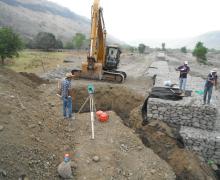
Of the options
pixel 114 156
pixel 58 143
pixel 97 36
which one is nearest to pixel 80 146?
pixel 58 143

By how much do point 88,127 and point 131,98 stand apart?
5.56m

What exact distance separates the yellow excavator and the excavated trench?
3.35m

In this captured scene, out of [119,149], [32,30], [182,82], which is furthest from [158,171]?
[32,30]

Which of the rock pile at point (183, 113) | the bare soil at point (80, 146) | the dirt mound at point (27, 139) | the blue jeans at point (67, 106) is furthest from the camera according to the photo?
the rock pile at point (183, 113)

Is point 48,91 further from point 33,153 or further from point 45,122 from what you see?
point 33,153

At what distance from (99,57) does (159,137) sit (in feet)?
33.9

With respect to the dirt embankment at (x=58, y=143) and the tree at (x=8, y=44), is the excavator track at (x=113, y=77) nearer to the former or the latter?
the dirt embankment at (x=58, y=143)

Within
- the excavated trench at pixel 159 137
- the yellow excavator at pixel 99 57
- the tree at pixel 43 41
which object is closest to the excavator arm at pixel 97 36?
the yellow excavator at pixel 99 57

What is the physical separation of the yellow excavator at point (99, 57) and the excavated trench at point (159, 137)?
11.0ft

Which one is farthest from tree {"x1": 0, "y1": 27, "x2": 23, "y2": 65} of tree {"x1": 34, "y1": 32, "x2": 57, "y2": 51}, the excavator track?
tree {"x1": 34, "y1": 32, "x2": 57, "y2": 51}

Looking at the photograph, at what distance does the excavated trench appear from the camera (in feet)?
30.6

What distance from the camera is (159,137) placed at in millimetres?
10562

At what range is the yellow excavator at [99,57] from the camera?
17719 mm

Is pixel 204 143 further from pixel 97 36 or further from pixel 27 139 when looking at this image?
pixel 97 36
